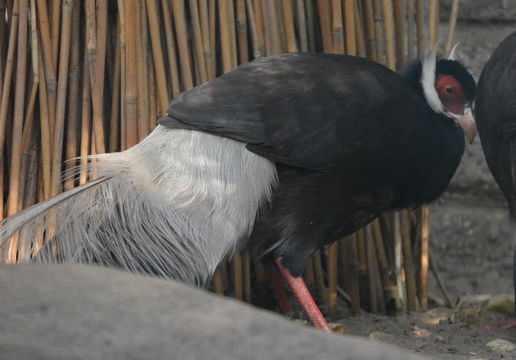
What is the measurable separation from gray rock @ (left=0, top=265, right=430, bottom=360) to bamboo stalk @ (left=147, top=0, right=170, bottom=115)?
126 cm

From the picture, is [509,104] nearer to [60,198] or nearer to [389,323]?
[389,323]

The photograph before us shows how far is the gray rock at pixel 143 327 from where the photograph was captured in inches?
46.9

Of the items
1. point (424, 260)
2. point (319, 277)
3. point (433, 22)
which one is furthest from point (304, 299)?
point (433, 22)

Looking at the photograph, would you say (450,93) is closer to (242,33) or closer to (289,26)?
(289,26)

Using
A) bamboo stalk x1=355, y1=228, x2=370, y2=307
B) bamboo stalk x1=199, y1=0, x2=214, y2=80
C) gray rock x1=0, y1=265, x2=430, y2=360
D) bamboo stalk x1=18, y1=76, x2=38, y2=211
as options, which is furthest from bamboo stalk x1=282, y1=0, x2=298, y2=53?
gray rock x1=0, y1=265, x2=430, y2=360

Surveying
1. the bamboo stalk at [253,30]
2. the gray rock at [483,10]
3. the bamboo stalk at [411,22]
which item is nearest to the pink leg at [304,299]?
the bamboo stalk at [253,30]

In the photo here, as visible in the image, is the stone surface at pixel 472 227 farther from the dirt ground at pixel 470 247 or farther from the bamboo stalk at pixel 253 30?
the bamboo stalk at pixel 253 30

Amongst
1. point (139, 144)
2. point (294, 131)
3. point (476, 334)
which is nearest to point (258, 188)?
point (294, 131)

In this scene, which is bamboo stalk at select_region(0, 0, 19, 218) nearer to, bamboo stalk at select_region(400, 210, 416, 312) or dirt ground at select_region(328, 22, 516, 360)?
bamboo stalk at select_region(400, 210, 416, 312)

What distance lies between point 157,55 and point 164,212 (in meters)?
0.57

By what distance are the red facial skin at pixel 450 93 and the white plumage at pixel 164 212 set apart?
0.62 metres

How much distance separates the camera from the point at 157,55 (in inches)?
100

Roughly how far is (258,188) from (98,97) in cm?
61

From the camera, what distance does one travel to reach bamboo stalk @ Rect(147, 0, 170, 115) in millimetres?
2539
